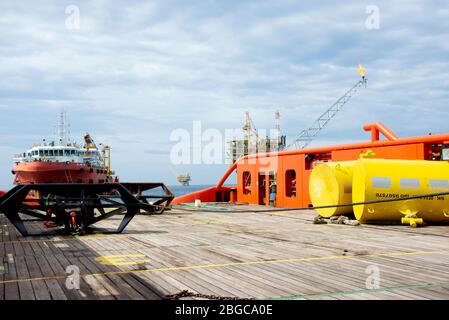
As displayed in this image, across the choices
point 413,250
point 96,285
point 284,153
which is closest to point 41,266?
point 96,285

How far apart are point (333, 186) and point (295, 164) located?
906 centimetres

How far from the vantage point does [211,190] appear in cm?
3659

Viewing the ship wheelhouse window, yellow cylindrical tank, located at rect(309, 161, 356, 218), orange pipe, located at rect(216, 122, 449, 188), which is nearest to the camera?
yellow cylindrical tank, located at rect(309, 161, 356, 218)

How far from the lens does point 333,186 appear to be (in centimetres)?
1909

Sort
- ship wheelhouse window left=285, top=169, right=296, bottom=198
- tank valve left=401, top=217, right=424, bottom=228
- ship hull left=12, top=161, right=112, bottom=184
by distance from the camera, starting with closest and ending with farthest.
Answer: tank valve left=401, top=217, right=424, bottom=228, ship wheelhouse window left=285, top=169, right=296, bottom=198, ship hull left=12, top=161, right=112, bottom=184

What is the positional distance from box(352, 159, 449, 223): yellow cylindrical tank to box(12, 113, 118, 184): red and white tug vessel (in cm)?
5135

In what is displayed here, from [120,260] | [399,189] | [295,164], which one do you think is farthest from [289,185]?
[120,260]

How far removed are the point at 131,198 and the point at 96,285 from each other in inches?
287

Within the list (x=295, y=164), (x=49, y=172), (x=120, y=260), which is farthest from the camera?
(x=49, y=172)

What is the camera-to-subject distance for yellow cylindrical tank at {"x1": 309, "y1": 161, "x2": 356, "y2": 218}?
18.9 m
